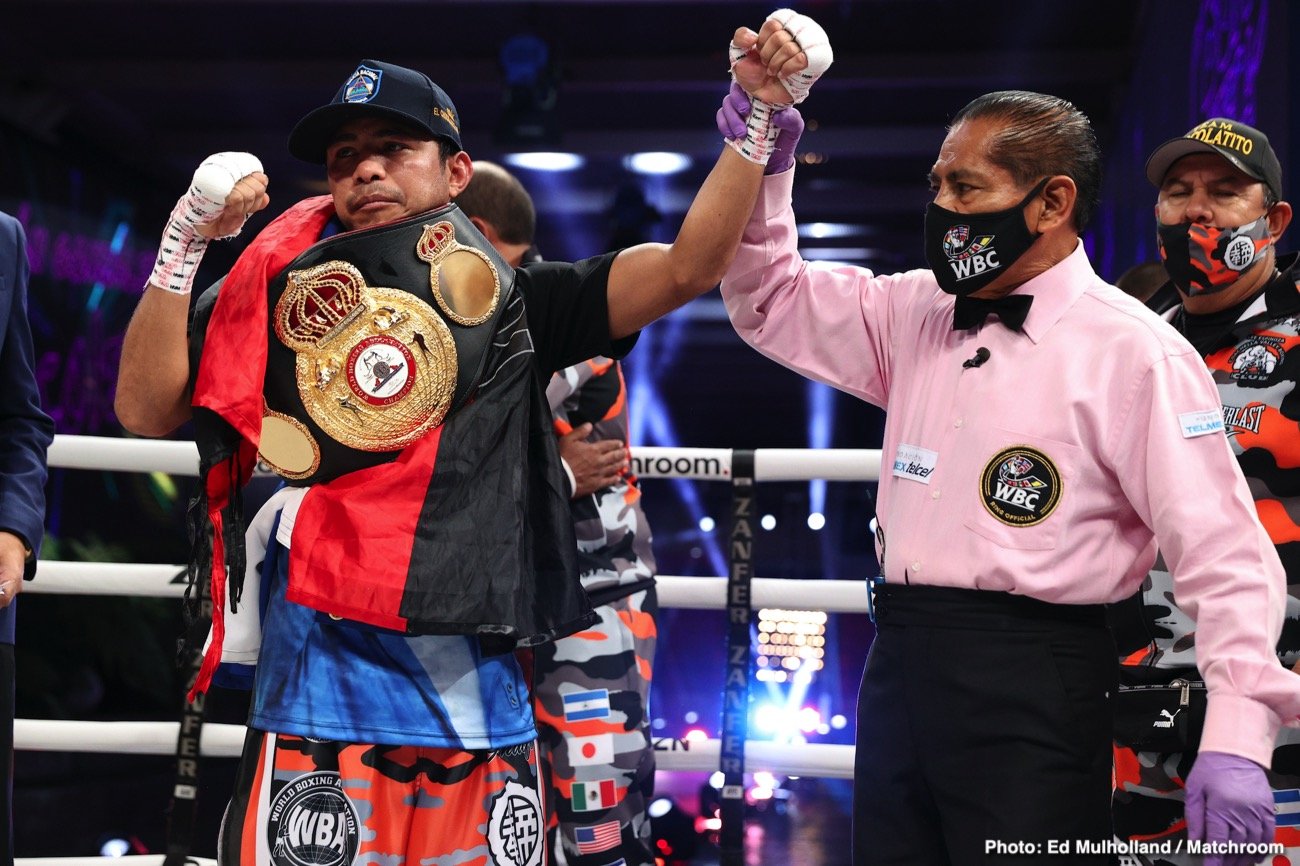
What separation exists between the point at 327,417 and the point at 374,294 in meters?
0.19

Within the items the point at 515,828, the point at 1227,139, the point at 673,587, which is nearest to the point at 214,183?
the point at 515,828

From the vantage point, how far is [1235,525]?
5.22 feet

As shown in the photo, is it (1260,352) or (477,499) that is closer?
(477,499)

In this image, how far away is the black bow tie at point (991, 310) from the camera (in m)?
1.78

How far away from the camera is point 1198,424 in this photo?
164cm

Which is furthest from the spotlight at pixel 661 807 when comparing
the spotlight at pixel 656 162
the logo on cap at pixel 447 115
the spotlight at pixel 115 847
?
the spotlight at pixel 656 162

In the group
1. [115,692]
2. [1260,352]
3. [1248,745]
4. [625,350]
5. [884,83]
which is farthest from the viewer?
[884,83]

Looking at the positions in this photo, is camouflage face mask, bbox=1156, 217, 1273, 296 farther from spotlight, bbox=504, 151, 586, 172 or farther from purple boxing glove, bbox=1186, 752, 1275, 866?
spotlight, bbox=504, 151, 586, 172

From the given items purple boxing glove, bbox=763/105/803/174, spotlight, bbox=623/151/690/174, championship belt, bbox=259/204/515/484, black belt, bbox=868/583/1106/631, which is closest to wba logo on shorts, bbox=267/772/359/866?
championship belt, bbox=259/204/515/484

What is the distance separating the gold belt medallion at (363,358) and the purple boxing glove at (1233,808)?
1.12 metres

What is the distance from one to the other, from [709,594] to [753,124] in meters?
1.45

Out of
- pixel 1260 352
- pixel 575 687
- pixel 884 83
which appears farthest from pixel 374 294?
pixel 884 83

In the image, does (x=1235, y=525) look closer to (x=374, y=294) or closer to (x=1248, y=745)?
(x=1248, y=745)

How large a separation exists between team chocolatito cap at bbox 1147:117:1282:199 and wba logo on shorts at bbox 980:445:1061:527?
84 cm
